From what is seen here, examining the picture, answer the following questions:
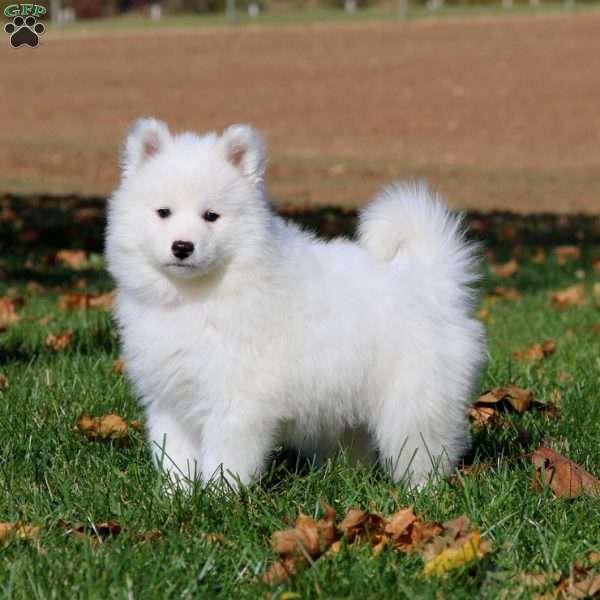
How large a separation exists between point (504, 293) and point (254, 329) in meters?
5.49

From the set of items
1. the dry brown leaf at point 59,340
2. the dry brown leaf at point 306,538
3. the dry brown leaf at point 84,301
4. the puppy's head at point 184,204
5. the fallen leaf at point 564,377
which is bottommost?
the dry brown leaf at point 84,301

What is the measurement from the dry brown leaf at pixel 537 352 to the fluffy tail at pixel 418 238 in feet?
7.06

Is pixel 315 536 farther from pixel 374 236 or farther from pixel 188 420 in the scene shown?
pixel 374 236

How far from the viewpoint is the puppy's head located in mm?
3658

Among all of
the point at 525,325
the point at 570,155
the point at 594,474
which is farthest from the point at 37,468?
the point at 570,155

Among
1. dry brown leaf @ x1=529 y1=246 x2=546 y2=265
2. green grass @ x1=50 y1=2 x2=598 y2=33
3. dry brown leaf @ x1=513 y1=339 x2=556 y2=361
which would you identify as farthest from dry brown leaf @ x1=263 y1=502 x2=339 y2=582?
green grass @ x1=50 y1=2 x2=598 y2=33

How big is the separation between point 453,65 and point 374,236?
110ft

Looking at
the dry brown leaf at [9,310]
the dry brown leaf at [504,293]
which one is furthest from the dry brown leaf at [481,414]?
the dry brown leaf at [504,293]

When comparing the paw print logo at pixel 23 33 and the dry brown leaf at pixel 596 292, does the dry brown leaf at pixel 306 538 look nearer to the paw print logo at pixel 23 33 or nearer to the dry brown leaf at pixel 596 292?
the paw print logo at pixel 23 33

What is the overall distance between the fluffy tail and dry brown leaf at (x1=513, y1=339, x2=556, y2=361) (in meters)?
2.15

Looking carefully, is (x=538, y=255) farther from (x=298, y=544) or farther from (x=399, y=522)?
(x=298, y=544)

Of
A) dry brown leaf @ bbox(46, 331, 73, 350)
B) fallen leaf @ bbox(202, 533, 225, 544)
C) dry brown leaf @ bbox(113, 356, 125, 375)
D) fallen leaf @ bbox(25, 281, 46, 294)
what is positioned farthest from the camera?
fallen leaf @ bbox(25, 281, 46, 294)

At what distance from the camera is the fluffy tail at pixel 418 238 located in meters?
4.15

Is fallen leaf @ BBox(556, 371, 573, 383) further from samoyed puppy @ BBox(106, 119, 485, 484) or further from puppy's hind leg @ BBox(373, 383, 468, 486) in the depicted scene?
puppy's hind leg @ BBox(373, 383, 468, 486)
